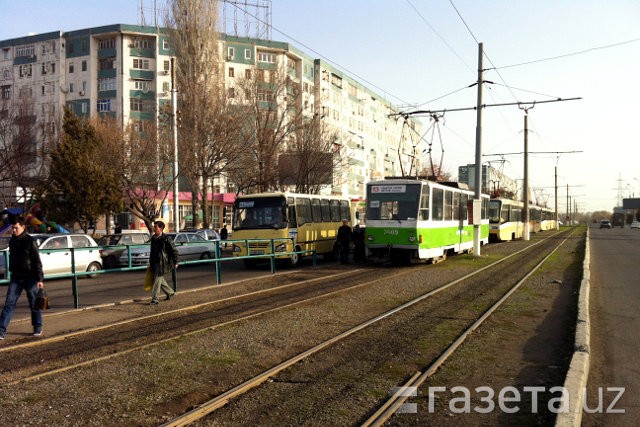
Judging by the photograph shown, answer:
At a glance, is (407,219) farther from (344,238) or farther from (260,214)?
(260,214)

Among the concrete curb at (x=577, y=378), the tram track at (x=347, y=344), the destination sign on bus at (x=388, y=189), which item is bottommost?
the tram track at (x=347, y=344)

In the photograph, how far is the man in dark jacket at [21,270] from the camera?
8.75m

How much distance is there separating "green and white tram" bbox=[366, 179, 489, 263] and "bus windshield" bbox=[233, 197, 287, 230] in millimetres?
3303

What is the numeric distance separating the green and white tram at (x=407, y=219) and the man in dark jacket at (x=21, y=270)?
1385 centimetres

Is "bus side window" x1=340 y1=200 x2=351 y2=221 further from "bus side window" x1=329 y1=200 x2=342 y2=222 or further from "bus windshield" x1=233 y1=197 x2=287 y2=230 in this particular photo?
"bus windshield" x1=233 y1=197 x2=287 y2=230

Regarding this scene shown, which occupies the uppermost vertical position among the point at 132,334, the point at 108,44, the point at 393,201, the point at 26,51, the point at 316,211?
the point at 26,51

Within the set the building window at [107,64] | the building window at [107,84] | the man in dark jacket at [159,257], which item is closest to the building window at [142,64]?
the building window at [107,64]

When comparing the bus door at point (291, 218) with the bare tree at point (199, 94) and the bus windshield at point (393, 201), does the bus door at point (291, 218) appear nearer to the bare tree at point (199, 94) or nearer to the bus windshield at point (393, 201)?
the bus windshield at point (393, 201)

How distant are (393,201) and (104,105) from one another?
53.3 metres

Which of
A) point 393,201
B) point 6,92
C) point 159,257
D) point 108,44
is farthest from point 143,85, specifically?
point 159,257

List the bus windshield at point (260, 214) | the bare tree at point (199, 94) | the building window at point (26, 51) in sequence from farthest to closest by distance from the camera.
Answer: the building window at point (26, 51) < the bare tree at point (199, 94) < the bus windshield at point (260, 214)

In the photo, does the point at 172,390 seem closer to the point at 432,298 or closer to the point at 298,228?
the point at 432,298

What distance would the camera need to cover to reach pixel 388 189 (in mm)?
21344

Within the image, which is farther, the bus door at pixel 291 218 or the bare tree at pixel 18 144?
the bare tree at pixel 18 144
